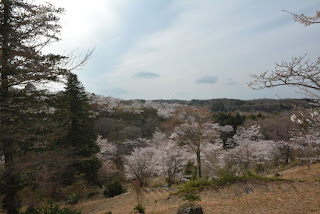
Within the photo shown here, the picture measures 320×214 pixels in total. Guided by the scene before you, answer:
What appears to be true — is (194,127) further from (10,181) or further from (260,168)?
(10,181)

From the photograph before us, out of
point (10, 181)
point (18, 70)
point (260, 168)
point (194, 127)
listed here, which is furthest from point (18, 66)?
point (260, 168)

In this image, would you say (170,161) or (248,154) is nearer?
(248,154)

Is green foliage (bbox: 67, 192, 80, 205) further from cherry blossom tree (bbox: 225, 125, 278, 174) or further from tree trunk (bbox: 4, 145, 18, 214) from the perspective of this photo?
cherry blossom tree (bbox: 225, 125, 278, 174)

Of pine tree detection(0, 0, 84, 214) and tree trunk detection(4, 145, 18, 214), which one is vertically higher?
pine tree detection(0, 0, 84, 214)

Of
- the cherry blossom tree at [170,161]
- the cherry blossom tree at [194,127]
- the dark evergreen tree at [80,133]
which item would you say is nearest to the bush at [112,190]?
the dark evergreen tree at [80,133]

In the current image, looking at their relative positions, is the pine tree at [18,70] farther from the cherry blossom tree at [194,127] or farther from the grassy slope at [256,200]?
the cherry blossom tree at [194,127]

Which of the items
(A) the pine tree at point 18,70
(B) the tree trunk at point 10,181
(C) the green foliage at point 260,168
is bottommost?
(C) the green foliage at point 260,168

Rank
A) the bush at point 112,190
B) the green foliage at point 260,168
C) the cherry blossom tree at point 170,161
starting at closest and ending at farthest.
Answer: the bush at point 112,190, the cherry blossom tree at point 170,161, the green foliage at point 260,168

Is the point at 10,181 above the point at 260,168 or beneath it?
above

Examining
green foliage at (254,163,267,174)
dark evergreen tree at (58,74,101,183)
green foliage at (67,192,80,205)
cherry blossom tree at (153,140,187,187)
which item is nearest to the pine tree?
green foliage at (67,192,80,205)

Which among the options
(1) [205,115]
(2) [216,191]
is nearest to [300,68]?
(2) [216,191]

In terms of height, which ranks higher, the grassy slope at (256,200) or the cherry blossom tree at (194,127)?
the cherry blossom tree at (194,127)

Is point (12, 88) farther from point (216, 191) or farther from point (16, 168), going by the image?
point (216, 191)

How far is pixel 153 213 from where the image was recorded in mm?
6570
